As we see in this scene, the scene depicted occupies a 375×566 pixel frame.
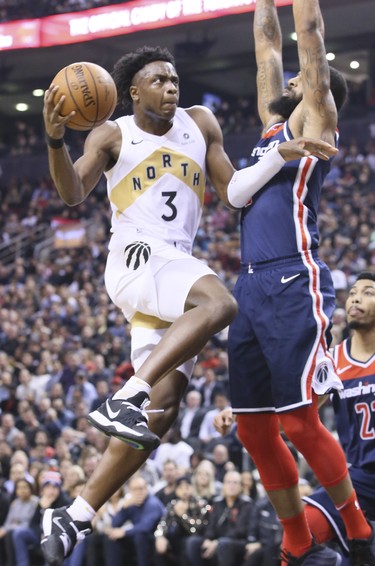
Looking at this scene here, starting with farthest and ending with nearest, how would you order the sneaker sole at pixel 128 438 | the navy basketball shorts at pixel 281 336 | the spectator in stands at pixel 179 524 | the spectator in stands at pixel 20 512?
1. the spectator in stands at pixel 20 512
2. the spectator in stands at pixel 179 524
3. the navy basketball shorts at pixel 281 336
4. the sneaker sole at pixel 128 438

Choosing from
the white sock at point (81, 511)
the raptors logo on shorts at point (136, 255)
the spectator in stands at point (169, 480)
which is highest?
the raptors logo on shorts at point (136, 255)

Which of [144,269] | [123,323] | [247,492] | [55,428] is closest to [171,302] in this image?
[144,269]

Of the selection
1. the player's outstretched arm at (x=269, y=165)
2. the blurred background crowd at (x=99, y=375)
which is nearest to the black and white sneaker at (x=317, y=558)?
the player's outstretched arm at (x=269, y=165)

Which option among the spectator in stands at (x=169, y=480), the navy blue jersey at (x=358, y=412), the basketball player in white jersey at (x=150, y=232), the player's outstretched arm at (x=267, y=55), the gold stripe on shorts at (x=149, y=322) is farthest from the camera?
the spectator in stands at (x=169, y=480)

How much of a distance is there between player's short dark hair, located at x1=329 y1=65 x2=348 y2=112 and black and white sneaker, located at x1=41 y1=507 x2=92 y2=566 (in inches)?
101

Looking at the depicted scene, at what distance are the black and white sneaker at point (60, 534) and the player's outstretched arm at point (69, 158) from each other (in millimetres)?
1556

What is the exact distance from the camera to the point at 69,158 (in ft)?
15.9

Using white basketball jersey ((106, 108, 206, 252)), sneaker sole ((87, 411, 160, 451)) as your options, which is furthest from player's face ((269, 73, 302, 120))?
sneaker sole ((87, 411, 160, 451))

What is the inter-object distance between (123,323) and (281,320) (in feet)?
38.8

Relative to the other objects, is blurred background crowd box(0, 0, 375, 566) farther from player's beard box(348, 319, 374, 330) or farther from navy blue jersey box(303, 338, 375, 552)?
player's beard box(348, 319, 374, 330)

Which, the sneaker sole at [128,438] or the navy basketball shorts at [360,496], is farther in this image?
the navy basketball shorts at [360,496]

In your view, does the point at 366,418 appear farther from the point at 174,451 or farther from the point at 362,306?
the point at 174,451

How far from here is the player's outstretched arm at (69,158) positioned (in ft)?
15.5

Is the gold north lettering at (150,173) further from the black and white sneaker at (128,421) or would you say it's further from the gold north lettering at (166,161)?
the black and white sneaker at (128,421)
